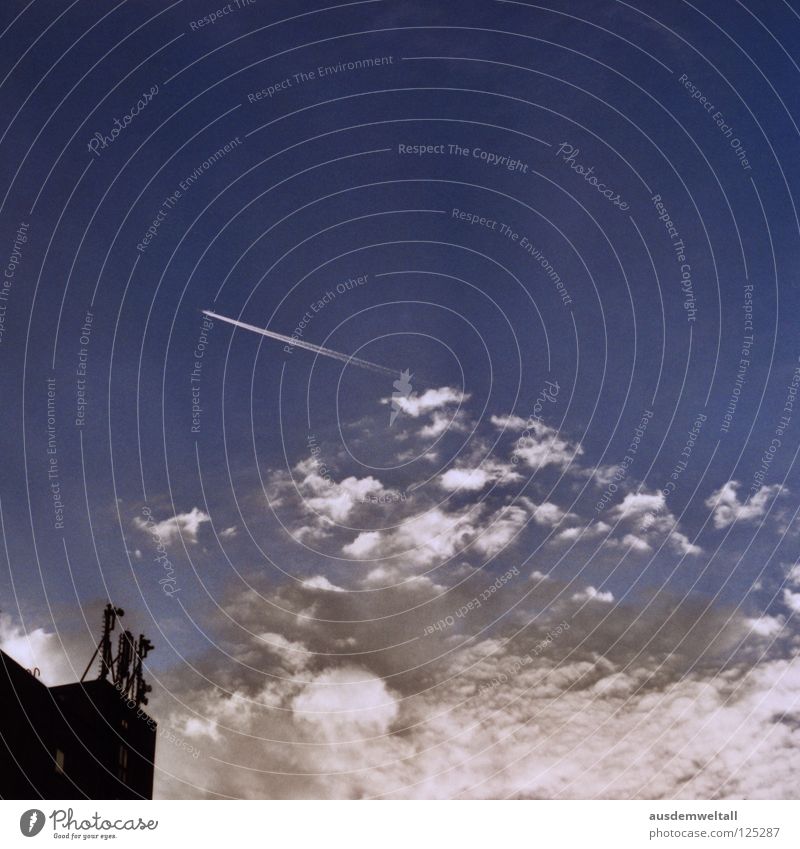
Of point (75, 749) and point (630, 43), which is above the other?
point (630, 43)

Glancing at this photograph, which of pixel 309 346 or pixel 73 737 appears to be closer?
pixel 309 346

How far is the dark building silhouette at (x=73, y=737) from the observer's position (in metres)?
26.9

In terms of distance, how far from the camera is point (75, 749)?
36375mm

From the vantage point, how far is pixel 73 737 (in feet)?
119

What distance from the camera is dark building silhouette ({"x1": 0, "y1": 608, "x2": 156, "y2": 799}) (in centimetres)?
2692

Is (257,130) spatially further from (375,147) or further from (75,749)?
(75,749)

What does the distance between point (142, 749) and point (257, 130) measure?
121ft
